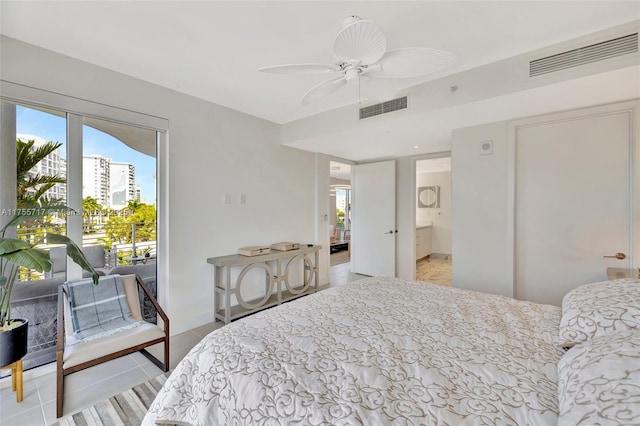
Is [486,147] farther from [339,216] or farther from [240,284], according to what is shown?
[339,216]

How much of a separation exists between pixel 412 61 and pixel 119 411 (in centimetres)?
273

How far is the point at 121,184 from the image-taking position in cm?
257

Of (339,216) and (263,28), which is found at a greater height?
(263,28)

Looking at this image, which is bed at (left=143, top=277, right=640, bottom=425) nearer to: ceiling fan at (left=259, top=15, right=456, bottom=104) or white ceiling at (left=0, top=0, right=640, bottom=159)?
ceiling fan at (left=259, top=15, right=456, bottom=104)

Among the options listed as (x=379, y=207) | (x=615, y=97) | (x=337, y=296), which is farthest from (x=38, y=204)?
(x=615, y=97)

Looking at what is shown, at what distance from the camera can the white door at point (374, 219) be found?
4602 millimetres

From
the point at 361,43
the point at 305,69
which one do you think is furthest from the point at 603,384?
the point at 305,69

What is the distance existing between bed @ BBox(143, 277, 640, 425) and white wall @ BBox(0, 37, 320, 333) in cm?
174

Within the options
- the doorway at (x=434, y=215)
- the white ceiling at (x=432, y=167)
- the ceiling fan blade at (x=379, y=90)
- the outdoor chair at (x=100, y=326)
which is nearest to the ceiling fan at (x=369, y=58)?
the ceiling fan blade at (x=379, y=90)

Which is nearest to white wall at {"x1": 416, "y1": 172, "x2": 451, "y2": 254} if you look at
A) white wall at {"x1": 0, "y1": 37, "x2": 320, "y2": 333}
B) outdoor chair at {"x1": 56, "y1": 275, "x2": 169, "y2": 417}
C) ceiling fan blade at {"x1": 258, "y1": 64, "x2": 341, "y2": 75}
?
white wall at {"x1": 0, "y1": 37, "x2": 320, "y2": 333}

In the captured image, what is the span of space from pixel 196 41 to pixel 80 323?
7.30 ft

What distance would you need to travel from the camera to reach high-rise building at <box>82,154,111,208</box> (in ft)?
7.64

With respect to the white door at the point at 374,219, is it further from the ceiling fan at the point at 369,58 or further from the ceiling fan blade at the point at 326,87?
the ceiling fan at the point at 369,58

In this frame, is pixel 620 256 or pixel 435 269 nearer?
pixel 620 256
